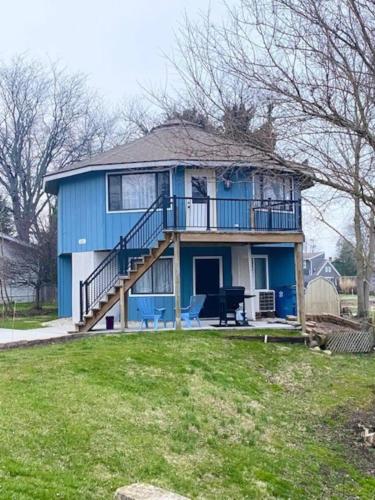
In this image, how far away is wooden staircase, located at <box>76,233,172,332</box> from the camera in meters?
13.3

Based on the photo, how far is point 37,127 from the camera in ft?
117

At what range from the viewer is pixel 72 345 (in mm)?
10867

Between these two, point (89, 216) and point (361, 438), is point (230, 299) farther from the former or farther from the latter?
point (361, 438)

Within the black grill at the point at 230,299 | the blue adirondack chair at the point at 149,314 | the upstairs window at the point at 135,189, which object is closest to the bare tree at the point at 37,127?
the upstairs window at the point at 135,189

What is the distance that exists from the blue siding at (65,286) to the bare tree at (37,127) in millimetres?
14540

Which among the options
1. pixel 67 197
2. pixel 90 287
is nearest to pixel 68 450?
pixel 90 287

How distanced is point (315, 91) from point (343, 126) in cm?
48

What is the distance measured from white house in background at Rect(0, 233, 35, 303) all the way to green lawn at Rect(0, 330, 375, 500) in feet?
54.0

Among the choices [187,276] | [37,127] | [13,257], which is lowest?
[187,276]

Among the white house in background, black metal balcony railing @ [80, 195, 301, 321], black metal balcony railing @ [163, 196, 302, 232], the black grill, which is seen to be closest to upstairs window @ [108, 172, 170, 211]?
black metal balcony railing @ [80, 195, 301, 321]

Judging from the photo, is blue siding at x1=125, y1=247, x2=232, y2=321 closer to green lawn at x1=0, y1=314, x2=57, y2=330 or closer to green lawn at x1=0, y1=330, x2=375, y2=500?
green lawn at x1=0, y1=314, x2=57, y2=330

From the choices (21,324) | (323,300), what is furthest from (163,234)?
(323,300)

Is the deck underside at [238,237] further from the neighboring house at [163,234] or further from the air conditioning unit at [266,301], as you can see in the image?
the air conditioning unit at [266,301]

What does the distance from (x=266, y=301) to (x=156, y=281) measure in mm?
3860
